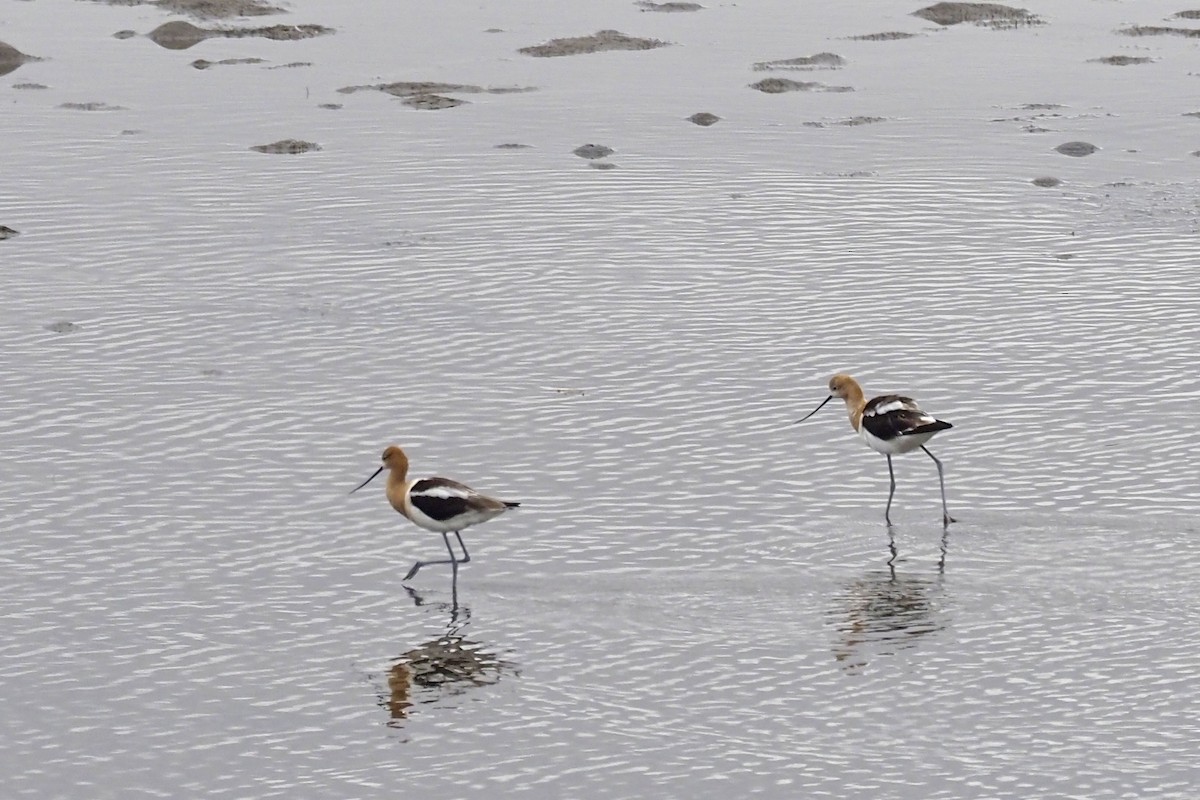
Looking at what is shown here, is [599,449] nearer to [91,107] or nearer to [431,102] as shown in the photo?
[431,102]

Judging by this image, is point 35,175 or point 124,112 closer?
point 35,175

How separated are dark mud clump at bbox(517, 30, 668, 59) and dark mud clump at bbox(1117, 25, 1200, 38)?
12.9 metres

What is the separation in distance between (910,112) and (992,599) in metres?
26.4

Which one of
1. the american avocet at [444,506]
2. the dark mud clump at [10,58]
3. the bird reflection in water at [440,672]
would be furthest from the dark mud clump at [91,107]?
the bird reflection in water at [440,672]

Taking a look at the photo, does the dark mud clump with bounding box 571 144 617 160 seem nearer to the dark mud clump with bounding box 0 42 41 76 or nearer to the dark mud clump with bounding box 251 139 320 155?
the dark mud clump with bounding box 251 139 320 155

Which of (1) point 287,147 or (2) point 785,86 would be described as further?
(2) point 785,86

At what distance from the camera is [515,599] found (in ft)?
65.3

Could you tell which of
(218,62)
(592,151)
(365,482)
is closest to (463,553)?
(365,482)

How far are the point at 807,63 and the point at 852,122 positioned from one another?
25.9 ft

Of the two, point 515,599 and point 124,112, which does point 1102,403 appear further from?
point 124,112

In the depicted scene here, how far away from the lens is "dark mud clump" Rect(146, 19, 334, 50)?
54.9 meters

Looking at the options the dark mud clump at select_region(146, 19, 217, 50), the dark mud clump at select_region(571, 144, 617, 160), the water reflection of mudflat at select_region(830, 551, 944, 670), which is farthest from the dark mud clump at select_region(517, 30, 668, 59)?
the water reflection of mudflat at select_region(830, 551, 944, 670)

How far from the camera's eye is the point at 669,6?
5984 centimetres

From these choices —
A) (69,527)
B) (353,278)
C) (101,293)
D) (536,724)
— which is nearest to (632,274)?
(353,278)
